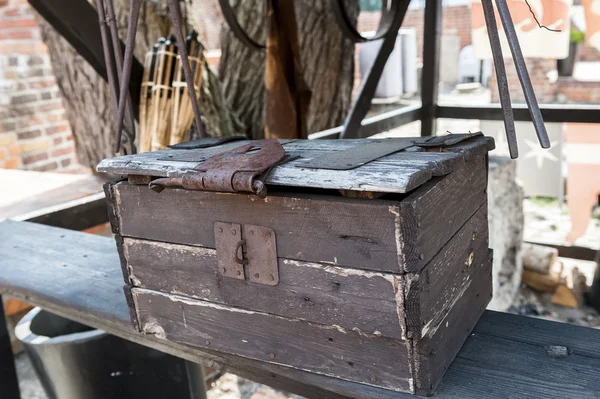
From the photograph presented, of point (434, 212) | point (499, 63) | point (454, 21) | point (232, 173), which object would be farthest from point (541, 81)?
point (232, 173)

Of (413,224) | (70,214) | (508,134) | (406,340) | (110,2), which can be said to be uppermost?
(110,2)

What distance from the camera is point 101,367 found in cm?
195

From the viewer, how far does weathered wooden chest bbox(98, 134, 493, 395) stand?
938mm

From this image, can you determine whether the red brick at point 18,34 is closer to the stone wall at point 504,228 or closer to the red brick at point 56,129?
the red brick at point 56,129

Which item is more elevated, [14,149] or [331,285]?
[331,285]

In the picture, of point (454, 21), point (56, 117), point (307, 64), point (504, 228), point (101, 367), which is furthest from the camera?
point (454, 21)

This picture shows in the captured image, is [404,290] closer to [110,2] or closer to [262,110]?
[110,2]

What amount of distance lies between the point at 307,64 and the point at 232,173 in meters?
2.46

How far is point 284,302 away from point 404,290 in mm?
245

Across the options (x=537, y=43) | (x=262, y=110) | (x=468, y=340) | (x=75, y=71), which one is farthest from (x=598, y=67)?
(x=468, y=340)

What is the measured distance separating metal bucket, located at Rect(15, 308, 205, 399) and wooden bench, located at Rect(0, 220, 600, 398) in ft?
1.04

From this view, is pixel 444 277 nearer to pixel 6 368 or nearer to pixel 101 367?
pixel 101 367

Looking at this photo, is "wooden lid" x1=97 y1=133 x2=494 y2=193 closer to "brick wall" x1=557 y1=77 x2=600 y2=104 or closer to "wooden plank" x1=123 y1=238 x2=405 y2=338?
"wooden plank" x1=123 y1=238 x2=405 y2=338

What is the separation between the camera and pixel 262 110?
3422 mm
